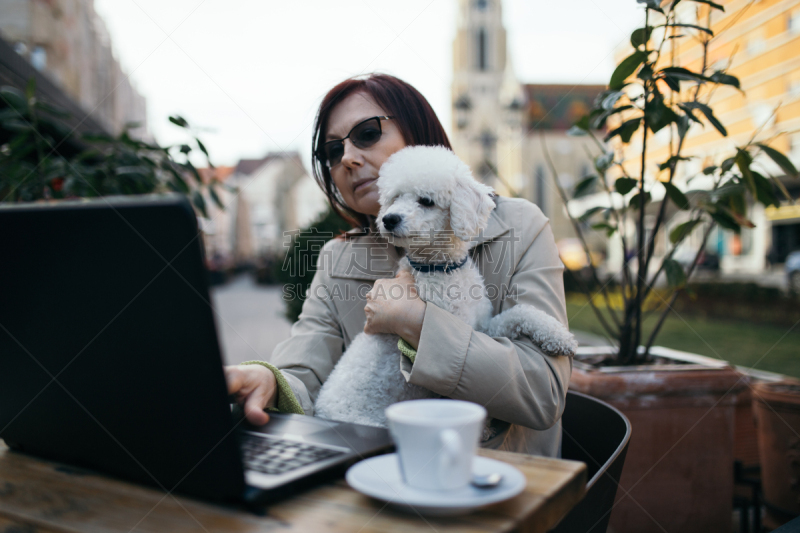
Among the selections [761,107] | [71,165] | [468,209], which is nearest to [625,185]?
[468,209]

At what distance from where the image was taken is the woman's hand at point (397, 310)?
138 centimetres

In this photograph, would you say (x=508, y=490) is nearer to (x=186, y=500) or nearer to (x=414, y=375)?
(x=186, y=500)

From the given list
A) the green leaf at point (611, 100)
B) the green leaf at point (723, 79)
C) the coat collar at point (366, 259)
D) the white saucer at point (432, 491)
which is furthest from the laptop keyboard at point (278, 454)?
the green leaf at point (723, 79)

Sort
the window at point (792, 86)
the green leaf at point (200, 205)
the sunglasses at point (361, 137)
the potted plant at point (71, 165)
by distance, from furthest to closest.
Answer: the window at point (792, 86) < the green leaf at point (200, 205) < the potted plant at point (71, 165) < the sunglasses at point (361, 137)

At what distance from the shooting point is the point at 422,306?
1.39 meters

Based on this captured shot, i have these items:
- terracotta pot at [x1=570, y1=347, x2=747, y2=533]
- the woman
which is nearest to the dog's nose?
the woman

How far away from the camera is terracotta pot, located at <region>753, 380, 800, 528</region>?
2082 millimetres

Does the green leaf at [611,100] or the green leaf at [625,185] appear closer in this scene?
the green leaf at [611,100]

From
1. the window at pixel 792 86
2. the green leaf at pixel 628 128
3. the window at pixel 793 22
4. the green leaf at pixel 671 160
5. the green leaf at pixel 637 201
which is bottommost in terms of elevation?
the green leaf at pixel 637 201

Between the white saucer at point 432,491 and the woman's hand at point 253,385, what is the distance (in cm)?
50

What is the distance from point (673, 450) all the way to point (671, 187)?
3.83ft

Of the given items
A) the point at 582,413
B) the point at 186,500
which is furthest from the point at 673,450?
the point at 186,500

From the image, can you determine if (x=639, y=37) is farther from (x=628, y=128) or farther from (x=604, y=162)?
(x=604, y=162)

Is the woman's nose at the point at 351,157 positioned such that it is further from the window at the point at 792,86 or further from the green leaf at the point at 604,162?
the window at the point at 792,86
